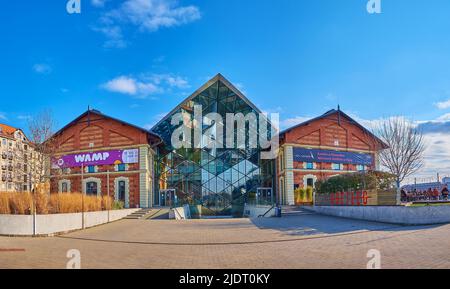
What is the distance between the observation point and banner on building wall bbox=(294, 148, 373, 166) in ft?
128

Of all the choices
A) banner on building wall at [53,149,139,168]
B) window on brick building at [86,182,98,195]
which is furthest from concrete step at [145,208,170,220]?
window on brick building at [86,182,98,195]

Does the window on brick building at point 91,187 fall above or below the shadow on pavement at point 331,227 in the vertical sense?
above

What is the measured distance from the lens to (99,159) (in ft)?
124

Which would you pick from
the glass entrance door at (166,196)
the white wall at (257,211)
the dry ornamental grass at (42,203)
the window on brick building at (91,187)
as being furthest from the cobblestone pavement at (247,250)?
→ the glass entrance door at (166,196)

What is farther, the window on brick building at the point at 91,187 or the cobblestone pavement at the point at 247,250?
the window on brick building at the point at 91,187

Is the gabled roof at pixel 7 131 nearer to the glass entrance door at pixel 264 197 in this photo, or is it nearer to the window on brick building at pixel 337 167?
the glass entrance door at pixel 264 197

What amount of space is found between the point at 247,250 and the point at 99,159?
100 feet

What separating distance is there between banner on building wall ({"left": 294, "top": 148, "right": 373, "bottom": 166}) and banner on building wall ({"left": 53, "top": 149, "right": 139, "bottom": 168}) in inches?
688

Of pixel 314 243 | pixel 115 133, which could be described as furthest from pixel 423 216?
pixel 115 133

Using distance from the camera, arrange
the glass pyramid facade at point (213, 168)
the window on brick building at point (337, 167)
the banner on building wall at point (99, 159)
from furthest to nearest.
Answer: the window on brick building at point (337, 167)
the glass pyramid facade at point (213, 168)
the banner on building wall at point (99, 159)

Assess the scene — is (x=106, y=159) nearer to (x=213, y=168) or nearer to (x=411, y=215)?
(x=213, y=168)

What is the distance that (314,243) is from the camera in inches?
448

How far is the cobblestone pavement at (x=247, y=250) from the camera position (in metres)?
8.33
